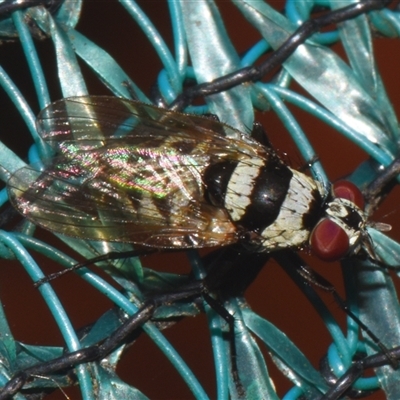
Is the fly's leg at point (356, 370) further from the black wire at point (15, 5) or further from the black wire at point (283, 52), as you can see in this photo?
the black wire at point (15, 5)

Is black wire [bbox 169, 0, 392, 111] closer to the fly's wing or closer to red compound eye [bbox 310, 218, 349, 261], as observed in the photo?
the fly's wing

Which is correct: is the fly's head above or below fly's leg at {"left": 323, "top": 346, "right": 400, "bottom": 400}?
above

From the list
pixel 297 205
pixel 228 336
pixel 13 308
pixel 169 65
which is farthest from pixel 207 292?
pixel 13 308

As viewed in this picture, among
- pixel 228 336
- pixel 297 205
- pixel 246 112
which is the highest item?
pixel 246 112

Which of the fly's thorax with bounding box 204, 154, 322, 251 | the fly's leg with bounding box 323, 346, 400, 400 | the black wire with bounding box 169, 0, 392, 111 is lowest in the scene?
the fly's leg with bounding box 323, 346, 400, 400

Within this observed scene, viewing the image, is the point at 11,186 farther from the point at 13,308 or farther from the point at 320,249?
the point at 13,308

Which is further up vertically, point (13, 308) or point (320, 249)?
point (320, 249)

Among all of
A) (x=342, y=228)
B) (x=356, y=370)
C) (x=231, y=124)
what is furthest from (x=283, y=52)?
(x=356, y=370)

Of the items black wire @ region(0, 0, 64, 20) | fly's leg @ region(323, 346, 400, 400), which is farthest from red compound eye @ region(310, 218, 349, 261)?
black wire @ region(0, 0, 64, 20)
